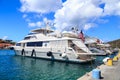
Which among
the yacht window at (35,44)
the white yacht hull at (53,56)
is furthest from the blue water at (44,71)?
the yacht window at (35,44)

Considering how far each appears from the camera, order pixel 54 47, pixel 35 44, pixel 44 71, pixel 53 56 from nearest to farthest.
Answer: pixel 44 71 → pixel 54 47 → pixel 53 56 → pixel 35 44

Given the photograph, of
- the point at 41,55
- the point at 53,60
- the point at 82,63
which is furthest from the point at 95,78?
the point at 41,55

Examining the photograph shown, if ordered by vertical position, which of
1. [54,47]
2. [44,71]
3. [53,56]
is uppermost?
[54,47]

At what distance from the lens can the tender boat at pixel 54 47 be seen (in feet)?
106

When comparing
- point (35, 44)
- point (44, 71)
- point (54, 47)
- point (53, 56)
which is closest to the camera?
point (44, 71)

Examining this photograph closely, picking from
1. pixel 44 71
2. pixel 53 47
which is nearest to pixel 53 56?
pixel 53 47

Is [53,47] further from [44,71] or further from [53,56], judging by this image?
[44,71]

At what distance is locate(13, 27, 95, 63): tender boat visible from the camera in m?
32.4

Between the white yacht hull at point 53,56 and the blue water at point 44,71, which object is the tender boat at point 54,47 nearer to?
the white yacht hull at point 53,56

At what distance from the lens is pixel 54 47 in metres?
35.8

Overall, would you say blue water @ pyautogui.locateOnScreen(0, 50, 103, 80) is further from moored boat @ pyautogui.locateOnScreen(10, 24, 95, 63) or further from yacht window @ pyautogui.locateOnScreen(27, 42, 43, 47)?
yacht window @ pyautogui.locateOnScreen(27, 42, 43, 47)

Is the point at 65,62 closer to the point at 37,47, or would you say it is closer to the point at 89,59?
the point at 89,59

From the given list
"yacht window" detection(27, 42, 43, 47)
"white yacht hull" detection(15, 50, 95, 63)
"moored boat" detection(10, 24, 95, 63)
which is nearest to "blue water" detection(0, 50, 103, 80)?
"white yacht hull" detection(15, 50, 95, 63)

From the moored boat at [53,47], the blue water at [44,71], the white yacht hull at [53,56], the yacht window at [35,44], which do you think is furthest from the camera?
the yacht window at [35,44]
